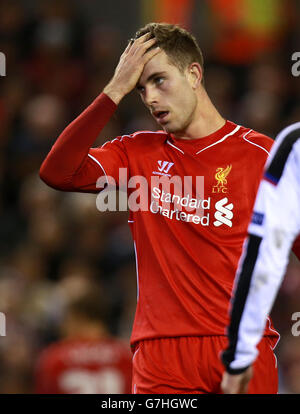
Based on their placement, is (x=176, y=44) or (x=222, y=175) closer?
(x=222, y=175)

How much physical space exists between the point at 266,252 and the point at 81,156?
3.66 feet

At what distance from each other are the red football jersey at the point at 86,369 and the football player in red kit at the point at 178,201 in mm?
1650

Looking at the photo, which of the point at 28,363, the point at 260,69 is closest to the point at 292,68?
the point at 260,69

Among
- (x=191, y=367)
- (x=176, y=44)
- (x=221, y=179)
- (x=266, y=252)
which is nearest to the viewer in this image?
(x=266, y=252)

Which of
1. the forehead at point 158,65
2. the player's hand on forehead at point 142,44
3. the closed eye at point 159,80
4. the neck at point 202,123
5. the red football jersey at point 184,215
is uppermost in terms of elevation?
the player's hand on forehead at point 142,44

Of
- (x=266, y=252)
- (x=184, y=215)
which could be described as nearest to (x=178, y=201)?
(x=184, y=215)

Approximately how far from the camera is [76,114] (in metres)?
9.05

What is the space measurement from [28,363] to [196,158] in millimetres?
3241

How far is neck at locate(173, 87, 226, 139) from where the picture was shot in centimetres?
375

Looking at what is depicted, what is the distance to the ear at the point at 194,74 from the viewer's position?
3756mm

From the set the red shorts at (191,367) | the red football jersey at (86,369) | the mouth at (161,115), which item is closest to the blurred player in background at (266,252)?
the red shorts at (191,367)

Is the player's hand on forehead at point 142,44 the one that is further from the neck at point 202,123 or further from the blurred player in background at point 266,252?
the blurred player in background at point 266,252

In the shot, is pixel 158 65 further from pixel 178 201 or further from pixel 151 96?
pixel 178 201
